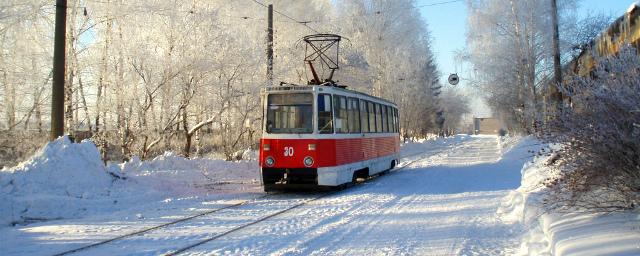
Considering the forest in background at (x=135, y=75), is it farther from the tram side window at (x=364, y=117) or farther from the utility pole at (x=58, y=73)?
the tram side window at (x=364, y=117)

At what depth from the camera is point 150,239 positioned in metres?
7.91

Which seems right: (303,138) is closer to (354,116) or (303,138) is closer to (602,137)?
(354,116)

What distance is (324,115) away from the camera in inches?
535

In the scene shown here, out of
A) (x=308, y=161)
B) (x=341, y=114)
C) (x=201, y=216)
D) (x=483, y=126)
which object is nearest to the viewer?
(x=201, y=216)

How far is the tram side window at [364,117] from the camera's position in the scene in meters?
16.2

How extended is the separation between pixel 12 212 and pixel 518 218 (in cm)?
870

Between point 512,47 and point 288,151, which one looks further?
point 512,47

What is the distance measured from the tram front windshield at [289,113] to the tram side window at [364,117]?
117 inches

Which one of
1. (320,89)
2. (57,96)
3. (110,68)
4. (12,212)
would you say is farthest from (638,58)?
(110,68)

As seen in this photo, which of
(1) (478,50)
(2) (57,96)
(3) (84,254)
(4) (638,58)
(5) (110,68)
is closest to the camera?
(4) (638,58)

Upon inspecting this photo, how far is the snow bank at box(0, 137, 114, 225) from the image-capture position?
10094 mm

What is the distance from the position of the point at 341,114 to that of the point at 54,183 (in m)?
6.87

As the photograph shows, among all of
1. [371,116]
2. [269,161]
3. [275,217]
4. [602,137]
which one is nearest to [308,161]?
[269,161]

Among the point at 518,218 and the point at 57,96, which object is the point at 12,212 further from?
the point at 518,218
